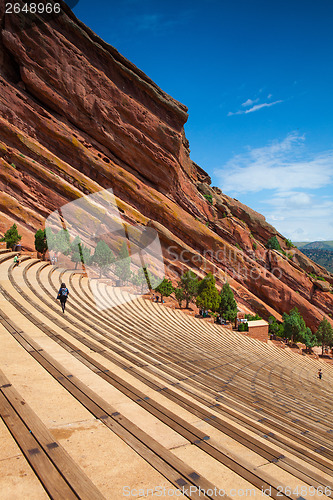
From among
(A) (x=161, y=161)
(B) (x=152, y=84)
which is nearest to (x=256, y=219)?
(A) (x=161, y=161)

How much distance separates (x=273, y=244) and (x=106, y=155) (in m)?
33.5

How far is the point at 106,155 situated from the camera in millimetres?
38500

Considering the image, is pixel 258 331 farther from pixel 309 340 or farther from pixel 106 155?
pixel 106 155

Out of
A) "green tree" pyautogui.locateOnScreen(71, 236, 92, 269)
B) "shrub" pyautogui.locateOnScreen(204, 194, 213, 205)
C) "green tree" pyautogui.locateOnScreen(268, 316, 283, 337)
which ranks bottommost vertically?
"green tree" pyautogui.locateOnScreen(268, 316, 283, 337)

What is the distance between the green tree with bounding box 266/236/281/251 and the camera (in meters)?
53.2

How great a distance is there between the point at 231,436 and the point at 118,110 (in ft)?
136

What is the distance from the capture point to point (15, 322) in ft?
20.7

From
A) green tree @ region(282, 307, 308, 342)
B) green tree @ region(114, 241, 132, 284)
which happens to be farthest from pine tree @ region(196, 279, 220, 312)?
green tree @ region(282, 307, 308, 342)

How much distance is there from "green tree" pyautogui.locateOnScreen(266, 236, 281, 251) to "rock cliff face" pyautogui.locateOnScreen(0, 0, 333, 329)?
381 cm

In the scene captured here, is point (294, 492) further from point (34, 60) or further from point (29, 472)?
point (34, 60)

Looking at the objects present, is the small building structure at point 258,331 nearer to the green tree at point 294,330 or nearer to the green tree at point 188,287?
the green tree at point 188,287

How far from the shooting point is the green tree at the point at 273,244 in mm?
53156

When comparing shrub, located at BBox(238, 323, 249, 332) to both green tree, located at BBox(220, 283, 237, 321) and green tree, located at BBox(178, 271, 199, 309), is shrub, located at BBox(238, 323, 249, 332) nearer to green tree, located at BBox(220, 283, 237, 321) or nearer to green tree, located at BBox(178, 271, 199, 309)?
green tree, located at BBox(220, 283, 237, 321)

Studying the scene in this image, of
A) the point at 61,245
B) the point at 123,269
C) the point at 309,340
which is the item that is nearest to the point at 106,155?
the point at 61,245
